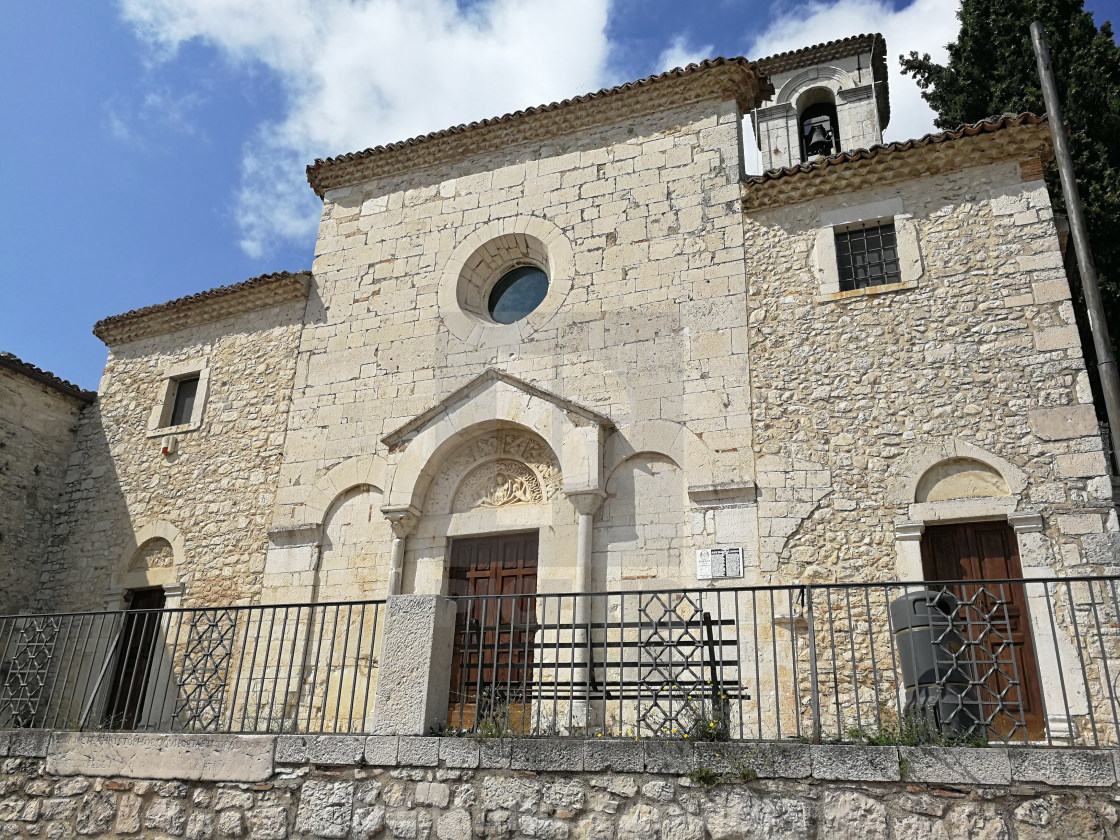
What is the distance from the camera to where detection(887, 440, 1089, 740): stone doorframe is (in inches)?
301

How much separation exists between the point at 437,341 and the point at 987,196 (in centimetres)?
680

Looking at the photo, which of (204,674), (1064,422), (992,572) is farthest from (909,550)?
(204,674)

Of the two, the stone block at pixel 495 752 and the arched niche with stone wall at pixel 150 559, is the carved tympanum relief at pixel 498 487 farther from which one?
the stone block at pixel 495 752

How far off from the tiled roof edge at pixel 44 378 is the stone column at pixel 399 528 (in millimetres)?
6620

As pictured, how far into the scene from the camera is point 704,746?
5500mm

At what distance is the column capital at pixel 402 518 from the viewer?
10531 mm

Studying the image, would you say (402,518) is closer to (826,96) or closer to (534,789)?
(534,789)

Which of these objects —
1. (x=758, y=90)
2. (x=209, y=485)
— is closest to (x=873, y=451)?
(x=758, y=90)

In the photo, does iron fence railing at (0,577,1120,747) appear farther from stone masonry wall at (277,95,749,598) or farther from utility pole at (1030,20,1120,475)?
utility pole at (1030,20,1120,475)

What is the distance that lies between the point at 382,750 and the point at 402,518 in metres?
4.64

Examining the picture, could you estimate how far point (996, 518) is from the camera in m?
8.41

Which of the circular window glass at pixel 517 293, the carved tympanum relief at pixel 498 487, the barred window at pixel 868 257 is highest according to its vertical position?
the circular window glass at pixel 517 293

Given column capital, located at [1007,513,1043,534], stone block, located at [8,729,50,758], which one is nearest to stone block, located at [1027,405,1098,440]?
column capital, located at [1007,513,1043,534]

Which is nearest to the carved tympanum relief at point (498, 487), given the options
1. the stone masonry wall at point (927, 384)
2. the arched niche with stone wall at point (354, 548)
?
the arched niche with stone wall at point (354, 548)
